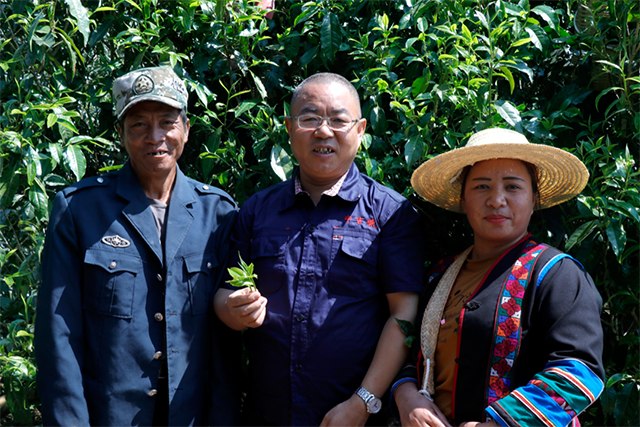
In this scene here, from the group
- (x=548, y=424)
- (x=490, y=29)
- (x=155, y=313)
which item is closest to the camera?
(x=548, y=424)

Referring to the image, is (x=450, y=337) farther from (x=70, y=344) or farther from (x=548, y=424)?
(x=70, y=344)

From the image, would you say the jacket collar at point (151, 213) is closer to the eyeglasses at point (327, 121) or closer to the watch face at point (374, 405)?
the eyeglasses at point (327, 121)

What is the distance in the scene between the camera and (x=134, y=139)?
2502 millimetres

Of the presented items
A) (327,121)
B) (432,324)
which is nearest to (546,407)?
(432,324)

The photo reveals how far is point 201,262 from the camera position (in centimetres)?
254

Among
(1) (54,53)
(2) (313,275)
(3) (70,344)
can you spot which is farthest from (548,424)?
(1) (54,53)

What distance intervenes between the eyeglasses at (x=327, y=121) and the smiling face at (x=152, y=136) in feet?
1.85

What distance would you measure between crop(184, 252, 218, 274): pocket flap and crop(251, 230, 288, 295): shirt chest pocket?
186mm

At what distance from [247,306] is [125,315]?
0.50 m

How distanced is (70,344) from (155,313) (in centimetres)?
34

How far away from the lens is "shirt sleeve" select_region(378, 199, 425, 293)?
2408 millimetres

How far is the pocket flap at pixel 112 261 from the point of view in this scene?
235 cm

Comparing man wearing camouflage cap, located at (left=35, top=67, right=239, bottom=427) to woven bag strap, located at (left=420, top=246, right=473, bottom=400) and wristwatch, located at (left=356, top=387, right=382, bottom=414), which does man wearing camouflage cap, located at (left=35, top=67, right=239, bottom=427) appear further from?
woven bag strap, located at (left=420, top=246, right=473, bottom=400)

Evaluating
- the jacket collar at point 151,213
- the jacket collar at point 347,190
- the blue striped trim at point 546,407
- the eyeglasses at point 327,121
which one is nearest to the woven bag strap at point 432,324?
the blue striped trim at point 546,407
